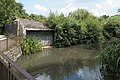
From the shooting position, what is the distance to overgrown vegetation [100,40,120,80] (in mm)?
12097

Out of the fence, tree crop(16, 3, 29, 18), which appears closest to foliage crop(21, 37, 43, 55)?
the fence

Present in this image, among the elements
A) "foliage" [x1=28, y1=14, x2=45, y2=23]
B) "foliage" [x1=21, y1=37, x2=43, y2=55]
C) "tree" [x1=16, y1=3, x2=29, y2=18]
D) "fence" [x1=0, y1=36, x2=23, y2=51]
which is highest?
"tree" [x1=16, y1=3, x2=29, y2=18]

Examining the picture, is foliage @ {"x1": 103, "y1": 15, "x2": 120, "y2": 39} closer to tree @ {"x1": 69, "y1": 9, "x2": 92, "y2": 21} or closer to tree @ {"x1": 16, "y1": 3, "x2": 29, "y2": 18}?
tree @ {"x1": 69, "y1": 9, "x2": 92, "y2": 21}

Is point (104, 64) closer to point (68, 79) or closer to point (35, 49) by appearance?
point (68, 79)

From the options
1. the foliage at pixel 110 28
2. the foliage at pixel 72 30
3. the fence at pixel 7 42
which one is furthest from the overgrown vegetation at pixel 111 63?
the foliage at pixel 110 28

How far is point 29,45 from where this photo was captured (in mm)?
25750

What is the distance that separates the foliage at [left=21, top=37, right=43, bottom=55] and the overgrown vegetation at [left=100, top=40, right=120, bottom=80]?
12591mm

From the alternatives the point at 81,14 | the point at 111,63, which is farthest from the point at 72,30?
the point at 111,63

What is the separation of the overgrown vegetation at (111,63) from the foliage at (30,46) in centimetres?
1259

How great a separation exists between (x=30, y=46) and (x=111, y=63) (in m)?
14.5

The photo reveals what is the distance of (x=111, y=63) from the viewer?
12.6 meters

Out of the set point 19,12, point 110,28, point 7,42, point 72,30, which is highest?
point 19,12

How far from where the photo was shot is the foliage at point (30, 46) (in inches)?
978

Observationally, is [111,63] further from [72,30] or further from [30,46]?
[72,30]
